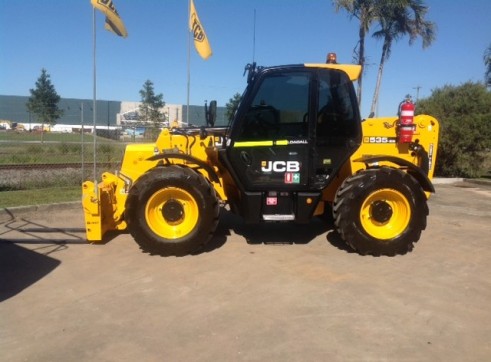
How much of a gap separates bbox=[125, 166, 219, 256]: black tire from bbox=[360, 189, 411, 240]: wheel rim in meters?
2.10

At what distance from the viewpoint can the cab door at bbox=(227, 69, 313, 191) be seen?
577 cm

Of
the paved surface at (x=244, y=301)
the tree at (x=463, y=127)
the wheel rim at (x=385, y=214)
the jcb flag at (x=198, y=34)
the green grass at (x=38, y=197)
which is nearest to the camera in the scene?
the paved surface at (x=244, y=301)

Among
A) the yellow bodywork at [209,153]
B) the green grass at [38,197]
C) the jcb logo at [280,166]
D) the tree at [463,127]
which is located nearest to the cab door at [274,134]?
the jcb logo at [280,166]

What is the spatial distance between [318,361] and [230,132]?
3404mm

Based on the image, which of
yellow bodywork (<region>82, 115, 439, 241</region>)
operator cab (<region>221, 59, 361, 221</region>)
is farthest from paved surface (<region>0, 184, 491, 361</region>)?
operator cab (<region>221, 59, 361, 221</region>)

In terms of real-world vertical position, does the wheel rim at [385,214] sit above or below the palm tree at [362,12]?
below

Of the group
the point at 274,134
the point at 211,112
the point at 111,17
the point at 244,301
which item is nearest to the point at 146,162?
the point at 211,112

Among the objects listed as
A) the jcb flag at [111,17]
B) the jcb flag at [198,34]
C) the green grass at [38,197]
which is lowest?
the green grass at [38,197]

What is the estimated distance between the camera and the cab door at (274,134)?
5.77 m

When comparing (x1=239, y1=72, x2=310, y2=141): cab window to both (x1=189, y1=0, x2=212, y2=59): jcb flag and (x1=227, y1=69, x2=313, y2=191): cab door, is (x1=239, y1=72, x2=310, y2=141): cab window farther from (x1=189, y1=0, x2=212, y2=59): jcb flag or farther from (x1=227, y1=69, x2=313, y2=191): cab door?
(x1=189, y1=0, x2=212, y2=59): jcb flag

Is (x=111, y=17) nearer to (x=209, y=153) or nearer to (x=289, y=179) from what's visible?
(x=209, y=153)

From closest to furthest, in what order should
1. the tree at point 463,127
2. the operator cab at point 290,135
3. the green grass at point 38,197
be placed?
1. the operator cab at point 290,135
2. the green grass at point 38,197
3. the tree at point 463,127

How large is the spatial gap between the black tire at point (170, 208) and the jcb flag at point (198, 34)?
8064 millimetres

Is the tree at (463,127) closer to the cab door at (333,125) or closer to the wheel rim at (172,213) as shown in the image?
the cab door at (333,125)
